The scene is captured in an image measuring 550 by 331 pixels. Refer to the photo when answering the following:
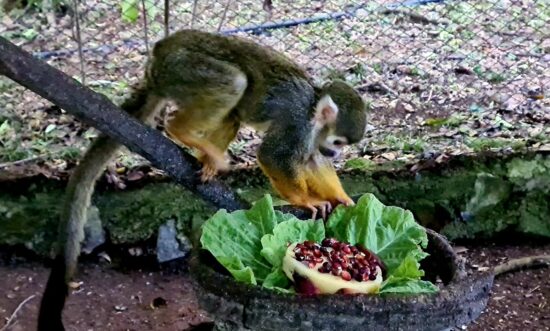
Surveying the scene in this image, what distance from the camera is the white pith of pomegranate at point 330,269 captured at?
6.71 feet

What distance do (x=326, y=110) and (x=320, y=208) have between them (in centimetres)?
30

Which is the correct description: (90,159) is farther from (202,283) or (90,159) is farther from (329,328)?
(329,328)

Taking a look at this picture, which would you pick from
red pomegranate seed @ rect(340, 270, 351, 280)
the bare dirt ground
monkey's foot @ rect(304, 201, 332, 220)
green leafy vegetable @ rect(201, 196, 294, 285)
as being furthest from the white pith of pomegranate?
the bare dirt ground

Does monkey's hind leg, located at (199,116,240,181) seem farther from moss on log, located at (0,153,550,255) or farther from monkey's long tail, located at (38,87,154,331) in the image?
moss on log, located at (0,153,550,255)

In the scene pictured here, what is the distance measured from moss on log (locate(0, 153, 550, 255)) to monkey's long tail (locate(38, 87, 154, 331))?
706mm

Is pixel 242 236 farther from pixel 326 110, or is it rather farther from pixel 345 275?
pixel 326 110

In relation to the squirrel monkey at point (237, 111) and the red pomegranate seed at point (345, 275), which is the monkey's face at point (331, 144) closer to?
the squirrel monkey at point (237, 111)

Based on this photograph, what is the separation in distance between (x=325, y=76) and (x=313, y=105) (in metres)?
0.91

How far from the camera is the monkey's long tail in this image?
94.0 inches

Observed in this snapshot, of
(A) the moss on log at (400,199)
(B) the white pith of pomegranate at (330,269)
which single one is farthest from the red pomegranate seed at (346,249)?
(A) the moss on log at (400,199)

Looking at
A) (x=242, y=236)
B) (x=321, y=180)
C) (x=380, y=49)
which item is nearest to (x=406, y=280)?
(x=242, y=236)

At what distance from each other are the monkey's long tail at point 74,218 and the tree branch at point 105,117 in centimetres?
34

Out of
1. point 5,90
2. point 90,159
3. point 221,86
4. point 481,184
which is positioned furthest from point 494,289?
point 5,90

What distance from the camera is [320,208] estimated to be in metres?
2.62
